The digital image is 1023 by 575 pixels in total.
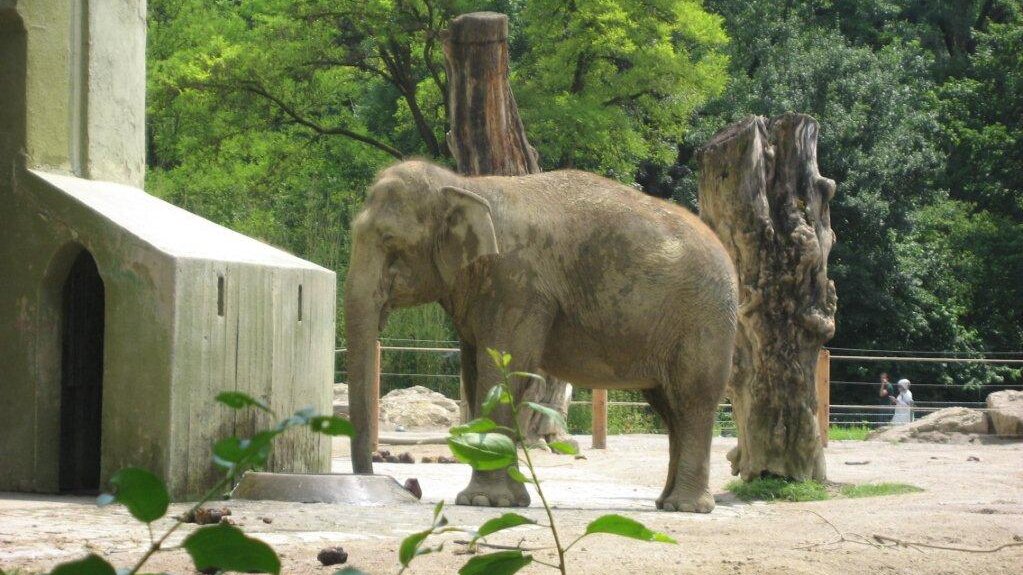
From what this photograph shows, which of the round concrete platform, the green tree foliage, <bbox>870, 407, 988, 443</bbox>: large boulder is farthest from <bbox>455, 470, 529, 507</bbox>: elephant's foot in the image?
the green tree foliage

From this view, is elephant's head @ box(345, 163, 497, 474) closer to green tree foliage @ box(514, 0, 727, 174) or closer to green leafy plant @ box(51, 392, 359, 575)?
green leafy plant @ box(51, 392, 359, 575)

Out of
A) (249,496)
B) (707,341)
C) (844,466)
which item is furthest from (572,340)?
(844,466)

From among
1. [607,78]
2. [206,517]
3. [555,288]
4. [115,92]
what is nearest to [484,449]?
[206,517]

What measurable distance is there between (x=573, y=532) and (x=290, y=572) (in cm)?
187

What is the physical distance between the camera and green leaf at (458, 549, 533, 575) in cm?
190

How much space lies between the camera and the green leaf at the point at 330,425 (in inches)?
50.7

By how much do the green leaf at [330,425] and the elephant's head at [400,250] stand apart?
712cm

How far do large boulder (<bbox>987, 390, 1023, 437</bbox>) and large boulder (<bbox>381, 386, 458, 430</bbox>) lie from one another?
6770 millimetres

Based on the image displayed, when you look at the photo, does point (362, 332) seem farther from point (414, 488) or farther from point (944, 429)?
point (944, 429)

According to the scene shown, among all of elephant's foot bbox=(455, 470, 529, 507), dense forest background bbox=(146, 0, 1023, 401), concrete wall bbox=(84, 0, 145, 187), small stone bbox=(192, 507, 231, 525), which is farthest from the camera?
dense forest background bbox=(146, 0, 1023, 401)

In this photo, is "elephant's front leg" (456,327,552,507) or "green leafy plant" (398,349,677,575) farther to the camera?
"elephant's front leg" (456,327,552,507)

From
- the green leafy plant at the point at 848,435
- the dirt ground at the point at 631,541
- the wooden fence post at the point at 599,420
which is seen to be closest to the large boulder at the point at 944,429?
the green leafy plant at the point at 848,435

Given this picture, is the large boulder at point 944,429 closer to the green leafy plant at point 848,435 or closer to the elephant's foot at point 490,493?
the green leafy plant at point 848,435

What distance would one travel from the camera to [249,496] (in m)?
8.18
